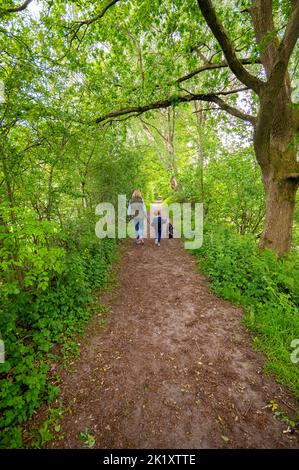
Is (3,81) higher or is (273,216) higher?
(3,81)

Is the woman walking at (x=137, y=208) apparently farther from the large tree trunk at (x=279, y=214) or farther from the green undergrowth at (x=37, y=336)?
the large tree trunk at (x=279, y=214)

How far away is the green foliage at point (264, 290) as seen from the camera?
10.9 ft

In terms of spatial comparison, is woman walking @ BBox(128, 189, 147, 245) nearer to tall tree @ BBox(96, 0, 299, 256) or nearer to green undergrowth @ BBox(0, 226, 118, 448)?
tall tree @ BBox(96, 0, 299, 256)

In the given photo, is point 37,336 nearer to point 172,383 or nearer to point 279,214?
point 172,383

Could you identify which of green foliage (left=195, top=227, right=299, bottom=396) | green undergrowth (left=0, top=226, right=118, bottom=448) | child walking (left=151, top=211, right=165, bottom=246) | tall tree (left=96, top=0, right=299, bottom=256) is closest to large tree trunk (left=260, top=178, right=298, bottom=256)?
tall tree (left=96, top=0, right=299, bottom=256)

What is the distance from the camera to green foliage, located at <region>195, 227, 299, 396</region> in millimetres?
3335

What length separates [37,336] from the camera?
3340mm

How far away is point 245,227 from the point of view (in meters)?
10.4

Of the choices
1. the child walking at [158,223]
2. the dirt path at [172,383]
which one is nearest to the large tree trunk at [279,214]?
the dirt path at [172,383]

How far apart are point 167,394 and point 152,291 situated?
2.72m

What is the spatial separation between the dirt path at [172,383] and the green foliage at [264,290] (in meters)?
0.24

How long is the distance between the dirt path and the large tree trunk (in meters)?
2.51

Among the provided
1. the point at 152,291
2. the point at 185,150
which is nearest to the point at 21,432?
the point at 152,291

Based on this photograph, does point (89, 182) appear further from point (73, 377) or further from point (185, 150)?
point (185, 150)
